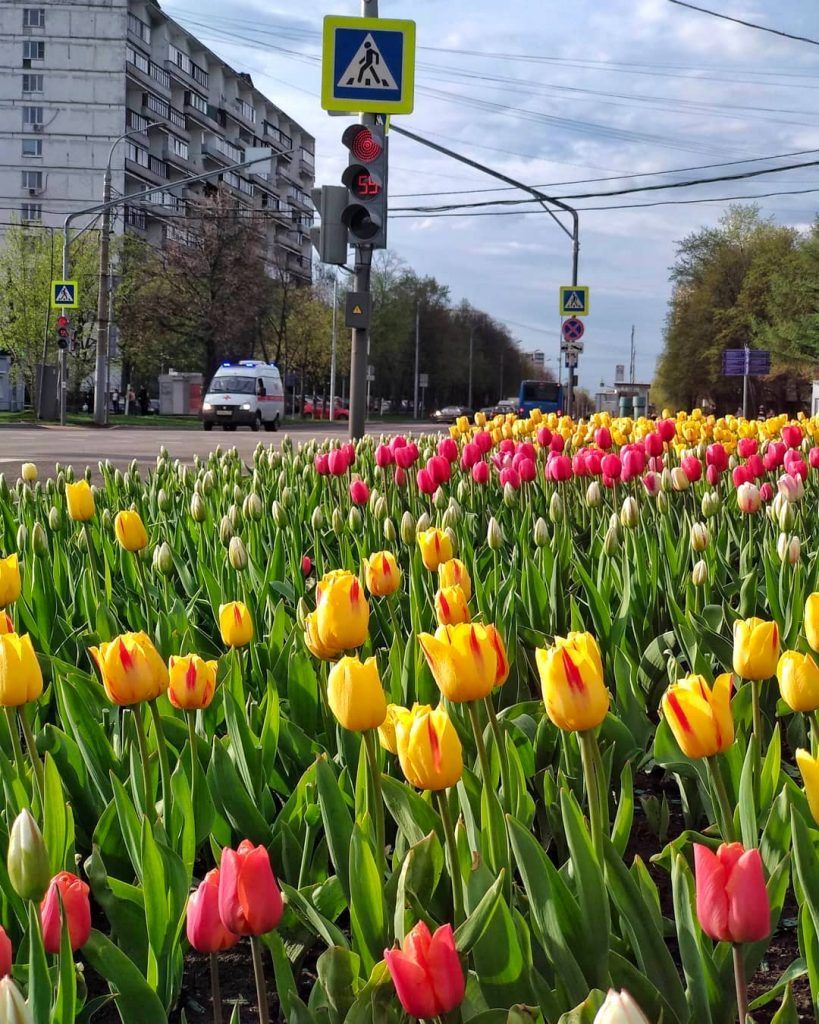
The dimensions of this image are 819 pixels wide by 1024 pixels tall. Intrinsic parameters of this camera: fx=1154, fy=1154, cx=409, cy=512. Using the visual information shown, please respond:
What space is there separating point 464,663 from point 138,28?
74182 millimetres

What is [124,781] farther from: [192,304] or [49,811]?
[192,304]

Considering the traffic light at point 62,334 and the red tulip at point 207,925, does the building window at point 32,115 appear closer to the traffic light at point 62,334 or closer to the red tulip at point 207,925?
the traffic light at point 62,334

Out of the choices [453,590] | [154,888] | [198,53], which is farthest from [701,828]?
[198,53]

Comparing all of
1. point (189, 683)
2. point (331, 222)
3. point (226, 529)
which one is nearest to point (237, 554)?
point (226, 529)

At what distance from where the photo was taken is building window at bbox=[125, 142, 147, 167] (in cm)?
6662

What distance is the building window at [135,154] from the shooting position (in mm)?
66625

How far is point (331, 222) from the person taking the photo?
31.4ft

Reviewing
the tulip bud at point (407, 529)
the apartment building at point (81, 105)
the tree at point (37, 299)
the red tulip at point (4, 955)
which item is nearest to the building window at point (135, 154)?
the apartment building at point (81, 105)

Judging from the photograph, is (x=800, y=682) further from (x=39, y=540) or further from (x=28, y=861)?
(x=39, y=540)

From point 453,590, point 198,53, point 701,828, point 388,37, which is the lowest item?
point 701,828

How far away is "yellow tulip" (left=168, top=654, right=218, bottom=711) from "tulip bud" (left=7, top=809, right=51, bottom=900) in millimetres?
480

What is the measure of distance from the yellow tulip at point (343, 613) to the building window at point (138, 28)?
71813 millimetres

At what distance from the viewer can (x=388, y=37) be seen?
9680 mm

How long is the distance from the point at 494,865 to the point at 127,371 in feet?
184
